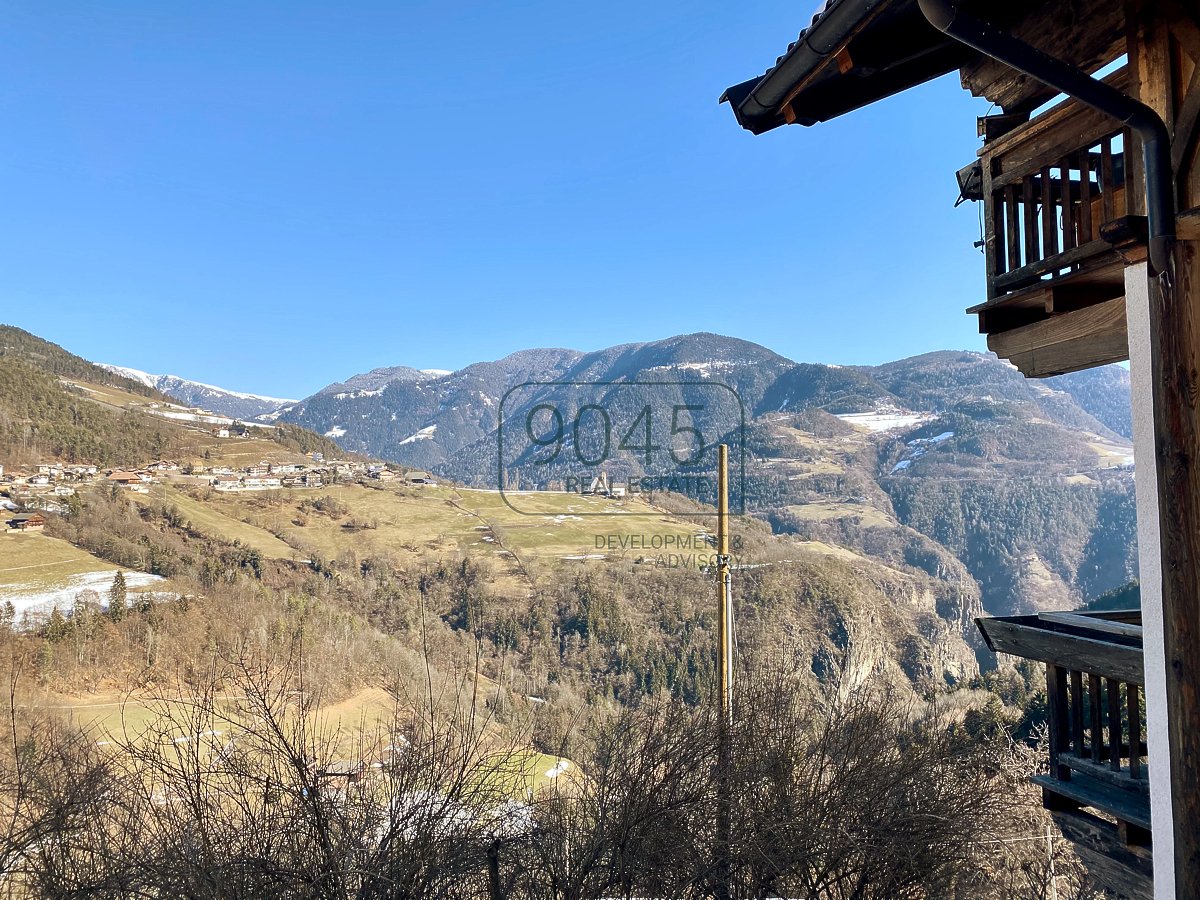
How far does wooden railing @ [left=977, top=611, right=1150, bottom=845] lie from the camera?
2922mm

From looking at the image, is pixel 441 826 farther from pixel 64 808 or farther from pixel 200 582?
pixel 200 582

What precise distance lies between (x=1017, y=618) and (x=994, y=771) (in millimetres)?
3888

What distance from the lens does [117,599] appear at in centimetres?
3875

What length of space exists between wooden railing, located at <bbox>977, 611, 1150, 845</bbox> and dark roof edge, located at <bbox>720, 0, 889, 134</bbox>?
8.36 feet

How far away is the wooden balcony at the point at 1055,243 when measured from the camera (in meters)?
2.97

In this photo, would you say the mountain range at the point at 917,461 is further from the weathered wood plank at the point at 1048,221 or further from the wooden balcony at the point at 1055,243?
the weathered wood plank at the point at 1048,221

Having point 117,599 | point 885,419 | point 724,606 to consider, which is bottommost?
point 117,599

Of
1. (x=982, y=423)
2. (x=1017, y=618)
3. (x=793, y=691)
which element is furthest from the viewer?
(x=982, y=423)

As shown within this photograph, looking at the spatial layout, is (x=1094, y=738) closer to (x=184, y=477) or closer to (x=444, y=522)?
(x=444, y=522)

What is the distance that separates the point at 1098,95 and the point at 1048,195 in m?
0.92

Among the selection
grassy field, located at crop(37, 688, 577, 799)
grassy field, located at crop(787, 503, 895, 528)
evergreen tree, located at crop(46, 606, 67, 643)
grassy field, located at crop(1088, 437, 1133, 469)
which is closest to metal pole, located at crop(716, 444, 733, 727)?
grassy field, located at crop(37, 688, 577, 799)

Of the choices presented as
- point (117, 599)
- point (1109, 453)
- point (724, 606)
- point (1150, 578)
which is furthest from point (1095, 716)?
point (1109, 453)

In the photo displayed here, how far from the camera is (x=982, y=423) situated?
433ft

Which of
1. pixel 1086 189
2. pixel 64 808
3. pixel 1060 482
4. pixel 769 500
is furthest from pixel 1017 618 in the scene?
pixel 1060 482
